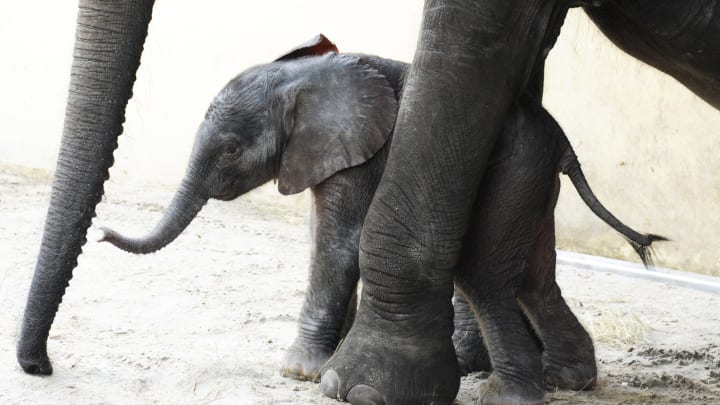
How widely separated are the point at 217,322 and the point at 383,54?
2.70 m

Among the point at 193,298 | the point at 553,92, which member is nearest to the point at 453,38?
the point at 193,298

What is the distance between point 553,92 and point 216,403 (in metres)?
3.45

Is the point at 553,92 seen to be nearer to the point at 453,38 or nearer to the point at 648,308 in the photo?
the point at 648,308

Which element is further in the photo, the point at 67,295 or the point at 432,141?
the point at 67,295

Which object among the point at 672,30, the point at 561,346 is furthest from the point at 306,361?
the point at 672,30

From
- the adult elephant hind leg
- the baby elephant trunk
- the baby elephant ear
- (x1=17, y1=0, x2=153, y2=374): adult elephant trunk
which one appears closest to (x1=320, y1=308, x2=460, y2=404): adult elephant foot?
the adult elephant hind leg

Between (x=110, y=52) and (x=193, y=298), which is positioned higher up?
(x=110, y=52)

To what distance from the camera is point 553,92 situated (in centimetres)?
657

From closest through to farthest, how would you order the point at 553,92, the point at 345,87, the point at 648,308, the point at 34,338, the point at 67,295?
the point at 34,338 → the point at 345,87 → the point at 67,295 → the point at 648,308 → the point at 553,92

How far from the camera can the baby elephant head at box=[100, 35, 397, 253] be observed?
3.90 m

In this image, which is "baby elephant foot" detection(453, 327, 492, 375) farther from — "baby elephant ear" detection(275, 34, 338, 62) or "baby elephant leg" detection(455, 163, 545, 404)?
"baby elephant ear" detection(275, 34, 338, 62)

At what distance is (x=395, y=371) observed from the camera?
356 cm

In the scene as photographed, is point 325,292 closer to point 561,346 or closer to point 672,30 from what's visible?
point 561,346

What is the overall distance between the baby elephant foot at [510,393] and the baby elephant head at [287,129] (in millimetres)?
776
